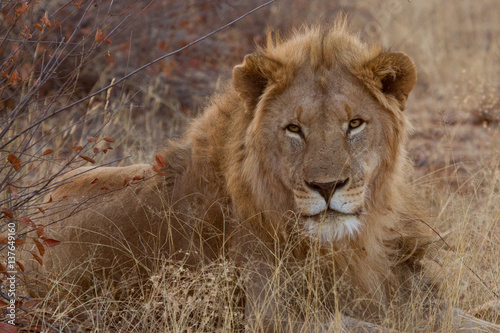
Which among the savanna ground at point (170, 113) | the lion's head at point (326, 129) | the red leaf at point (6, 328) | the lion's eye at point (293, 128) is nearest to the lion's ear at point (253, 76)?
the lion's head at point (326, 129)

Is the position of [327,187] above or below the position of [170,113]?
above

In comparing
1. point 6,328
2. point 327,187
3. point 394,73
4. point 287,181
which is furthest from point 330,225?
point 6,328

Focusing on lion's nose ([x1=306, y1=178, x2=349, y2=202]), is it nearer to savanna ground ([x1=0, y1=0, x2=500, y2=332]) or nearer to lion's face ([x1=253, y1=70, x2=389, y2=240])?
lion's face ([x1=253, y1=70, x2=389, y2=240])

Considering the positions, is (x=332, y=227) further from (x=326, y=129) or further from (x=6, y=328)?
(x=6, y=328)

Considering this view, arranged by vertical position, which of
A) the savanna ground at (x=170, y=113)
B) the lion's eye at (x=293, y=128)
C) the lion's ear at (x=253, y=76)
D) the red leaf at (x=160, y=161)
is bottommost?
the savanna ground at (x=170, y=113)

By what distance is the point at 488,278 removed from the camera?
4438 millimetres

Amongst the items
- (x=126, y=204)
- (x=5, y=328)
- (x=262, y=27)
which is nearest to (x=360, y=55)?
(x=126, y=204)

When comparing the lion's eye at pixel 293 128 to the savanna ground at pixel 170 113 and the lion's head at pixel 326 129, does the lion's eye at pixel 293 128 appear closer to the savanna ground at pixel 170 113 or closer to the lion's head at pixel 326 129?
the lion's head at pixel 326 129

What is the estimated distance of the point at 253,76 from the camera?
3.85 meters

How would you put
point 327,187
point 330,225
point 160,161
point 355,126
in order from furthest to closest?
point 160,161
point 355,126
point 330,225
point 327,187

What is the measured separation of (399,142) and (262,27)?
24.6ft

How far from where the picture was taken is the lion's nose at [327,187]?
11.0 feet

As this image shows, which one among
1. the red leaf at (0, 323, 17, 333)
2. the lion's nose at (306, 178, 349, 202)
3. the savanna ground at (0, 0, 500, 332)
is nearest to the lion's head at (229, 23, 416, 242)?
the lion's nose at (306, 178, 349, 202)

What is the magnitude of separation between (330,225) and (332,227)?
18 mm
